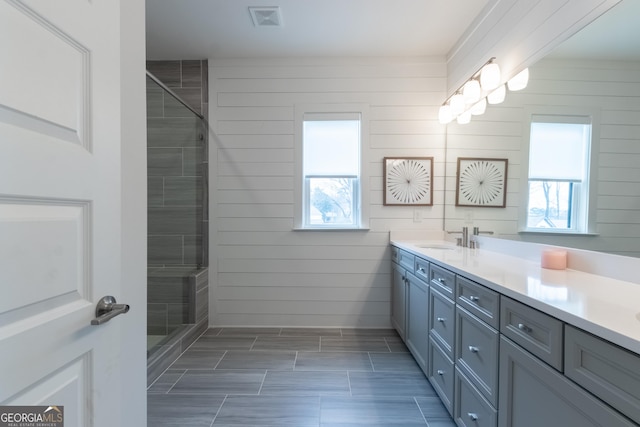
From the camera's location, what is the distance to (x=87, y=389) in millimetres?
803

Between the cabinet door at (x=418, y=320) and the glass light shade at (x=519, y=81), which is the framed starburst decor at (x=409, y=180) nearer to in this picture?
the cabinet door at (x=418, y=320)

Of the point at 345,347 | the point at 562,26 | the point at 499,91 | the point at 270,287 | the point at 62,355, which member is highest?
the point at 562,26

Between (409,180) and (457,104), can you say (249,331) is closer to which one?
(409,180)

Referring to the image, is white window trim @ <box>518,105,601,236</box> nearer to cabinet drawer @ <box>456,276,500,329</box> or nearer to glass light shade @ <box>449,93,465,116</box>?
cabinet drawer @ <box>456,276,500,329</box>

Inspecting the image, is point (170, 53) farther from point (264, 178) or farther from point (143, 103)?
point (143, 103)

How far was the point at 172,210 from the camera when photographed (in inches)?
119

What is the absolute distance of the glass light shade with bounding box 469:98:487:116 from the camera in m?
2.47

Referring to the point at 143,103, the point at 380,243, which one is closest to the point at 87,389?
the point at 143,103

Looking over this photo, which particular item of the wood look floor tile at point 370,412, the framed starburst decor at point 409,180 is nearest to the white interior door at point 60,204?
the wood look floor tile at point 370,412

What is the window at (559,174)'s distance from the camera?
1.55 meters

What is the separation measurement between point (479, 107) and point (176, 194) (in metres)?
2.96

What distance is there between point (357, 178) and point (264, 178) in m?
0.99

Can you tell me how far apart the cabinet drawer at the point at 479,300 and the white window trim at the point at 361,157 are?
1564 mm

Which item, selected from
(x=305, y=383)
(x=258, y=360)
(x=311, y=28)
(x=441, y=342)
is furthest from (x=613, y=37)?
(x=258, y=360)
